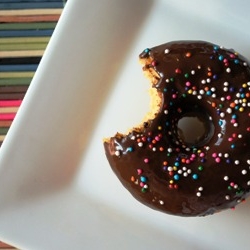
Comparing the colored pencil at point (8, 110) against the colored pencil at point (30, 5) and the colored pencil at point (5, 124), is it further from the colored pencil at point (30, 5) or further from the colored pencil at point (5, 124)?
the colored pencil at point (30, 5)

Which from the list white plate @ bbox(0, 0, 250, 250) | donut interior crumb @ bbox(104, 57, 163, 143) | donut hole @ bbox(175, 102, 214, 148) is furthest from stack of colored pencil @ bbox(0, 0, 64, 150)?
donut hole @ bbox(175, 102, 214, 148)

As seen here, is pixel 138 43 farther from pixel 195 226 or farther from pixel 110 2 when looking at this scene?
pixel 195 226

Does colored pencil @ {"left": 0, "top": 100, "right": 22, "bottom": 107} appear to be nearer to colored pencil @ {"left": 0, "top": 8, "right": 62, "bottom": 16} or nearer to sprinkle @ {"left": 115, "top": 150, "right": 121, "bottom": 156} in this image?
colored pencil @ {"left": 0, "top": 8, "right": 62, "bottom": 16}

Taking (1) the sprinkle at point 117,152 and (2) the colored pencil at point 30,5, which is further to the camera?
(2) the colored pencil at point 30,5

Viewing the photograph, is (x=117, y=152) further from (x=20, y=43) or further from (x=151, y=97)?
(x=20, y=43)

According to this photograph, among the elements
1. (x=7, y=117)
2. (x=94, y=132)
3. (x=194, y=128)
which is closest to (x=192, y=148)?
(x=194, y=128)

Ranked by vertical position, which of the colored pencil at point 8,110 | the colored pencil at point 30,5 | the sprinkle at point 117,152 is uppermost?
the colored pencil at point 30,5

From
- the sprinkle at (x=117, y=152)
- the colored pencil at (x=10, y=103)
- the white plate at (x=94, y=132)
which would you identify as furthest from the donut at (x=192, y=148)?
the colored pencil at (x=10, y=103)

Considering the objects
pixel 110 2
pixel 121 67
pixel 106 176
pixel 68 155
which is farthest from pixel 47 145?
pixel 110 2

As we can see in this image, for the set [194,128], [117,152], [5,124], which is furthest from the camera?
[5,124]
